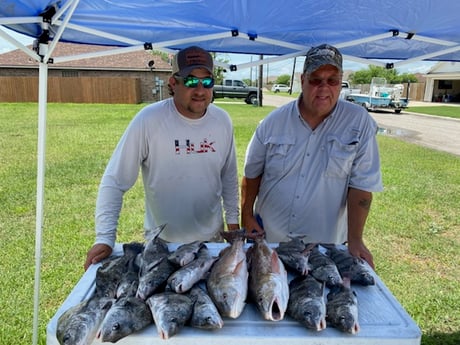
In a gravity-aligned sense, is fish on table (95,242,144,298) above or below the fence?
below

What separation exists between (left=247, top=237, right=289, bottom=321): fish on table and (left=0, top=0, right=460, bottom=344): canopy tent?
67.9 inches

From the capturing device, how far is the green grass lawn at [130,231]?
3840 millimetres

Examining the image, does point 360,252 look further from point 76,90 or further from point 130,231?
point 76,90

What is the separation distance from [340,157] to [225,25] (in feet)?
5.13

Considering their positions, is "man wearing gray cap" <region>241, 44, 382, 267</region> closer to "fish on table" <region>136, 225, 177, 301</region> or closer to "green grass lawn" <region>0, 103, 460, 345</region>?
"fish on table" <region>136, 225, 177, 301</region>

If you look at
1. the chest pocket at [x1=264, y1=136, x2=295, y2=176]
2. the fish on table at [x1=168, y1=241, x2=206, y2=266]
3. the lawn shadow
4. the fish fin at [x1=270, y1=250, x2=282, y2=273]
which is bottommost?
the lawn shadow

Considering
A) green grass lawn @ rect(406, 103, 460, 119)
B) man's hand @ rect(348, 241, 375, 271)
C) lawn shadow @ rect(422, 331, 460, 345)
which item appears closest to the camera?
man's hand @ rect(348, 241, 375, 271)

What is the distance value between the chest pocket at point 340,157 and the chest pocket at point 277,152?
0.29m

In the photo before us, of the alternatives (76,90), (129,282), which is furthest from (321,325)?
(76,90)

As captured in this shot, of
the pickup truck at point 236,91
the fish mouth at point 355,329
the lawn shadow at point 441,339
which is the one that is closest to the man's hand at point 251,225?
the fish mouth at point 355,329

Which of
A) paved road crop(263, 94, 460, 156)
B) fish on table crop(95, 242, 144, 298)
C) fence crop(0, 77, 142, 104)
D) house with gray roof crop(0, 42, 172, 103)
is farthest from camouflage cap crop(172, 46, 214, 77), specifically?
fence crop(0, 77, 142, 104)

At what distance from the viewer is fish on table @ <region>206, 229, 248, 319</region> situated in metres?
1.54

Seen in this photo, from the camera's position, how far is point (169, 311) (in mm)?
1480

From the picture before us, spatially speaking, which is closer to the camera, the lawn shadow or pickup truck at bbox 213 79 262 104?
the lawn shadow
